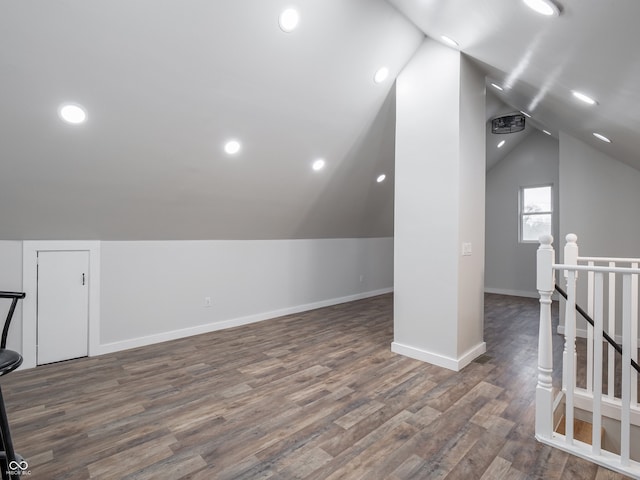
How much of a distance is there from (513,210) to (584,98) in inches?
179

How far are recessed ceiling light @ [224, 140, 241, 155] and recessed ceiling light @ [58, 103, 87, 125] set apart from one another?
110cm

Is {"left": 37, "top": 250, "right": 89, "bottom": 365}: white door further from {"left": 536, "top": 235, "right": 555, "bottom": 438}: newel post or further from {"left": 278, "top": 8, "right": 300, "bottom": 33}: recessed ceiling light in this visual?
{"left": 536, "top": 235, "right": 555, "bottom": 438}: newel post

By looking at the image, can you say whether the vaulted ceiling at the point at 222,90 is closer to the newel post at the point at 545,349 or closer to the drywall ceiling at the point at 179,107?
the drywall ceiling at the point at 179,107

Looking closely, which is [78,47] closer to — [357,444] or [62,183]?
[62,183]

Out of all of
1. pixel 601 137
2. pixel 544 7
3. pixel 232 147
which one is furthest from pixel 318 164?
pixel 601 137

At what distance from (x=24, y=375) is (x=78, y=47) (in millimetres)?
2666

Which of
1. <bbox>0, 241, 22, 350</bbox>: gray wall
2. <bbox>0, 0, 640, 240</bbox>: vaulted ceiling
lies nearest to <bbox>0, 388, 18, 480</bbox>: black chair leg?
<bbox>0, 0, 640, 240</bbox>: vaulted ceiling

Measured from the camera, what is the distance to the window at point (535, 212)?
6.32m

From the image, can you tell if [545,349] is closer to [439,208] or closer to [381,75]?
[439,208]

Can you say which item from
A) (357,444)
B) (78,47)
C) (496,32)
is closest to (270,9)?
(78,47)

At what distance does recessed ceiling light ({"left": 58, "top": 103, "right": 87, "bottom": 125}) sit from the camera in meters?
2.30

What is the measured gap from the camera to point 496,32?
230 centimetres

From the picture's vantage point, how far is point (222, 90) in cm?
270

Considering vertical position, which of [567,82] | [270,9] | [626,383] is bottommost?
[626,383]
